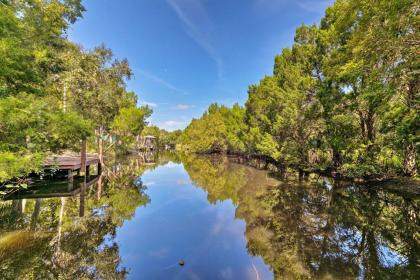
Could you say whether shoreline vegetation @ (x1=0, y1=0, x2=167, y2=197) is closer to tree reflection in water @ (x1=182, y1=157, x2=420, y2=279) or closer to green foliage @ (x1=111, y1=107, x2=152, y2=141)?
tree reflection in water @ (x1=182, y1=157, x2=420, y2=279)

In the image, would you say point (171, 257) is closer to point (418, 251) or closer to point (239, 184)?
point (418, 251)

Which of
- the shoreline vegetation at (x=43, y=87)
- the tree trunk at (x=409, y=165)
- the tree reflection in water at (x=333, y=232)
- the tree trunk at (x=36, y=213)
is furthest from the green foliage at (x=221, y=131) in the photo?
the tree trunk at (x=36, y=213)

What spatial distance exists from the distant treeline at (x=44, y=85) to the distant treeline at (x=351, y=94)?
39.3 ft

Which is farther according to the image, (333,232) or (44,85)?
(44,85)

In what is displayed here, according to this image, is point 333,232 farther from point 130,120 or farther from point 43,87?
point 130,120

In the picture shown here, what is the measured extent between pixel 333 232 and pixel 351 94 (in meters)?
11.1

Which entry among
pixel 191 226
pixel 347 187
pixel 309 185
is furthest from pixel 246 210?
pixel 347 187

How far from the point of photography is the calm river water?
18.6ft

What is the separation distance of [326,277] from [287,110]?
20.1 meters

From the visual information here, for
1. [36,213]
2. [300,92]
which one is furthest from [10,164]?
[300,92]

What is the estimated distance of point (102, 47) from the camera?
25.9 meters

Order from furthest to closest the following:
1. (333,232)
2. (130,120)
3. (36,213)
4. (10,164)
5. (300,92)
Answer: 1. (130,120)
2. (300,92)
3. (36,213)
4. (333,232)
5. (10,164)

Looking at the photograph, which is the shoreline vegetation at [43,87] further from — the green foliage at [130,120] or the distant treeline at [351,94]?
the distant treeline at [351,94]

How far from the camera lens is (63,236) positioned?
24.2 ft
